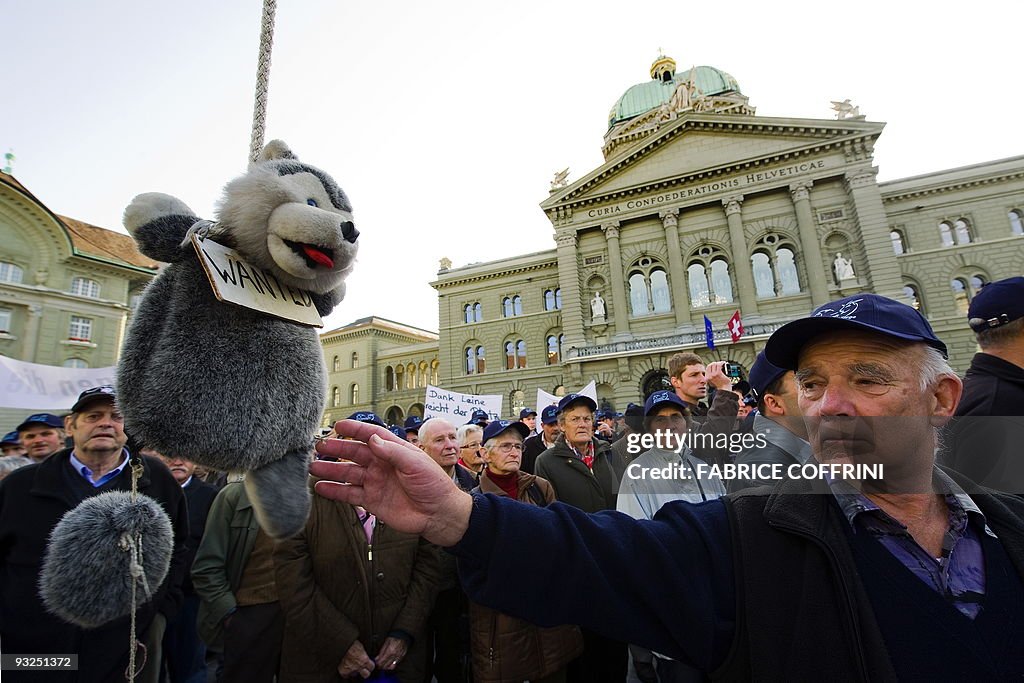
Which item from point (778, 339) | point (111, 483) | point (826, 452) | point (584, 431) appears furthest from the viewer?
point (584, 431)

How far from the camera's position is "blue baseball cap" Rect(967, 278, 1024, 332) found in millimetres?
2400

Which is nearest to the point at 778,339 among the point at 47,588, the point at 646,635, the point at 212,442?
the point at 646,635

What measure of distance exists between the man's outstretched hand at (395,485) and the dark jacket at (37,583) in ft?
6.38

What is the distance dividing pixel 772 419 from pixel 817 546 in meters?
2.47

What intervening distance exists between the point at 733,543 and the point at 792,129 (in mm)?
30435

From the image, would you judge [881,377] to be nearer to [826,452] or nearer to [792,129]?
[826,452]

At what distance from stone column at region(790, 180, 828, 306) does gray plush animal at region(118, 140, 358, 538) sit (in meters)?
27.4

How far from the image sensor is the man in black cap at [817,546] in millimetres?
1105

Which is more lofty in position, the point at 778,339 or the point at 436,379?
the point at 436,379

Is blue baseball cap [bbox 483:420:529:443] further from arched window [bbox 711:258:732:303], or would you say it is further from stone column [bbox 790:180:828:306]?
arched window [bbox 711:258:732:303]

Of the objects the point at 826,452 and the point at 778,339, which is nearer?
the point at 826,452

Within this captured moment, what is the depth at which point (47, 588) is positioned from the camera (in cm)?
97

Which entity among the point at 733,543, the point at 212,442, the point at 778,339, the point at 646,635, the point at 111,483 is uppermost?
the point at 778,339

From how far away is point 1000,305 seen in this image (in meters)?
2.44
